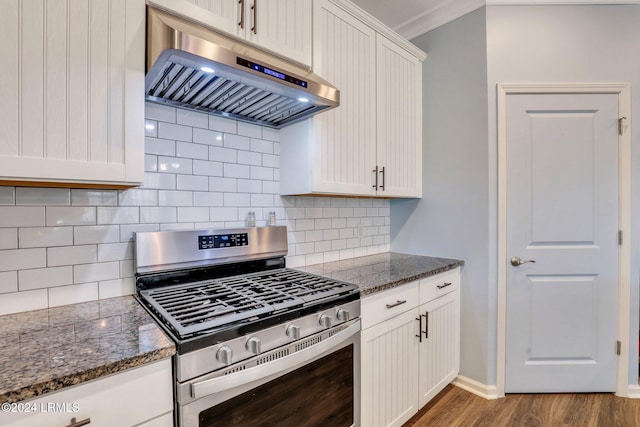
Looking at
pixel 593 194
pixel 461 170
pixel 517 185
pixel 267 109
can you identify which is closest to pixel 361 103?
pixel 267 109

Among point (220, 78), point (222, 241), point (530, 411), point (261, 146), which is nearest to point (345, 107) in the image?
point (261, 146)

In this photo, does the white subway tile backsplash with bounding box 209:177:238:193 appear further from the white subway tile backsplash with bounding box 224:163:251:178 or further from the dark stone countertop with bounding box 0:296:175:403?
the dark stone countertop with bounding box 0:296:175:403

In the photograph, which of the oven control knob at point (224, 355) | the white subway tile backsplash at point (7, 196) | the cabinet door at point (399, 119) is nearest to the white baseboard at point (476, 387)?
the cabinet door at point (399, 119)

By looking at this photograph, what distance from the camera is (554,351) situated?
2.09 meters

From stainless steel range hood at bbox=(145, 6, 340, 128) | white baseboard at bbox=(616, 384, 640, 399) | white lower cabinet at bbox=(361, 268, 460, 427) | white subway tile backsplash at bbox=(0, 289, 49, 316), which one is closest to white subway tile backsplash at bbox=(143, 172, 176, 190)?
stainless steel range hood at bbox=(145, 6, 340, 128)

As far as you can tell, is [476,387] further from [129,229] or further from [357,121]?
[129,229]

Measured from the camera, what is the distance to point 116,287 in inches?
52.4

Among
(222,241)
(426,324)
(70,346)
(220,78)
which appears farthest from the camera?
(426,324)

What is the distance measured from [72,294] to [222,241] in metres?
0.62

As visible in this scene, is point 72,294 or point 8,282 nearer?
point 8,282

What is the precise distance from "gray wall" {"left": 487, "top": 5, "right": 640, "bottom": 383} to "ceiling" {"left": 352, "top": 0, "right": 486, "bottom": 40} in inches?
8.4

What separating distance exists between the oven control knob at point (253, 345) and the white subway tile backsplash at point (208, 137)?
3.41 feet

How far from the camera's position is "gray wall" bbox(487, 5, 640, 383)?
6.61 feet

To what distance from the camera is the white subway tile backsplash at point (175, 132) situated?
1.47 meters
